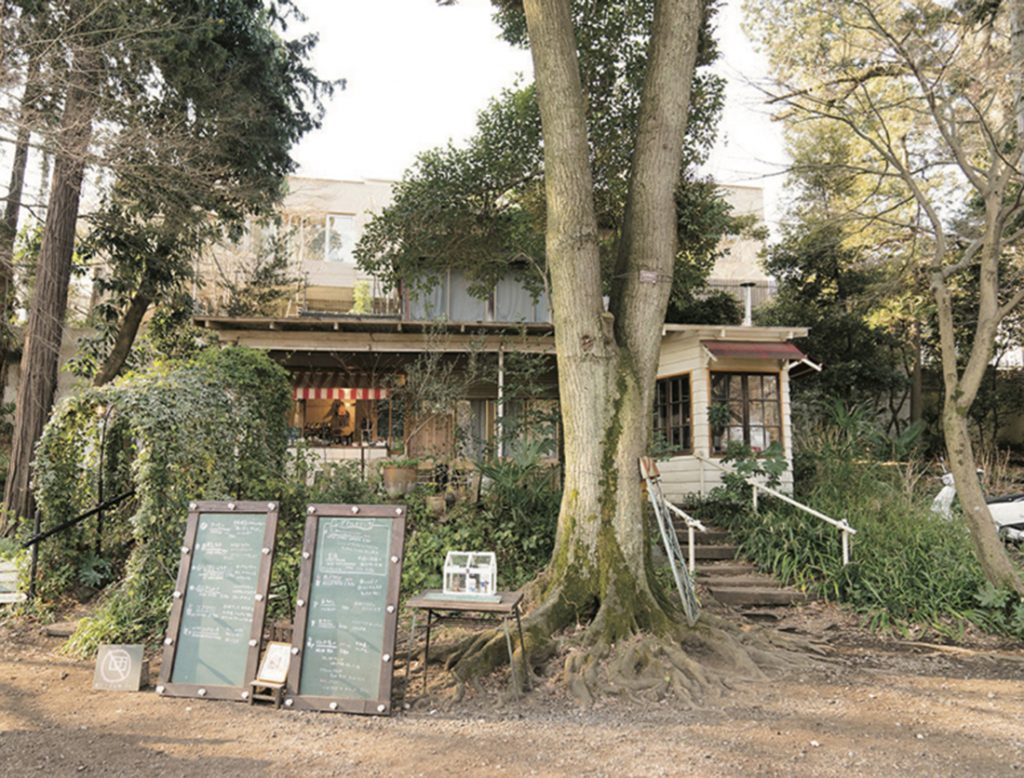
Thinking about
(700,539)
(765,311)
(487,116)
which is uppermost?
(487,116)

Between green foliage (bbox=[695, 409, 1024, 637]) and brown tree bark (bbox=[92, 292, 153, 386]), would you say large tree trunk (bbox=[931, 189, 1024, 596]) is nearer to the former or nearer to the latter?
green foliage (bbox=[695, 409, 1024, 637])

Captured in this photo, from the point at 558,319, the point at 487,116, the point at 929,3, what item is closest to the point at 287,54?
the point at 487,116

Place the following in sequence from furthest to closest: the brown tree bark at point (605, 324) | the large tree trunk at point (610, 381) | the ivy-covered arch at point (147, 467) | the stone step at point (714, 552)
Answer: the stone step at point (714, 552) → the ivy-covered arch at point (147, 467) → the brown tree bark at point (605, 324) → the large tree trunk at point (610, 381)

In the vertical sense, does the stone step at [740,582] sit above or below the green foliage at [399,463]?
below

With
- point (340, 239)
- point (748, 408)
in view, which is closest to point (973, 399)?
point (748, 408)

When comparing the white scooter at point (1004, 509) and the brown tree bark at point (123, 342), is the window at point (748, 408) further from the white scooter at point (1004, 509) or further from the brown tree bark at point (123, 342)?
the brown tree bark at point (123, 342)

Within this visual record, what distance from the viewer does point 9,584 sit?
23.7 feet

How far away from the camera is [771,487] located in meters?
10.2

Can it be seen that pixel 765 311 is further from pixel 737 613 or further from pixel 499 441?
pixel 737 613

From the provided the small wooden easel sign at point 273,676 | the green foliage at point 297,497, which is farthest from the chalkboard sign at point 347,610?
the green foliage at point 297,497

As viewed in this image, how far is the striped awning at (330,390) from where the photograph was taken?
517 inches

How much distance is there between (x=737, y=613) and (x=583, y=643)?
9.15 feet

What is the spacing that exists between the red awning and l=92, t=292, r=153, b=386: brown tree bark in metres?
9.44

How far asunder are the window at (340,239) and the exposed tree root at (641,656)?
22138mm
